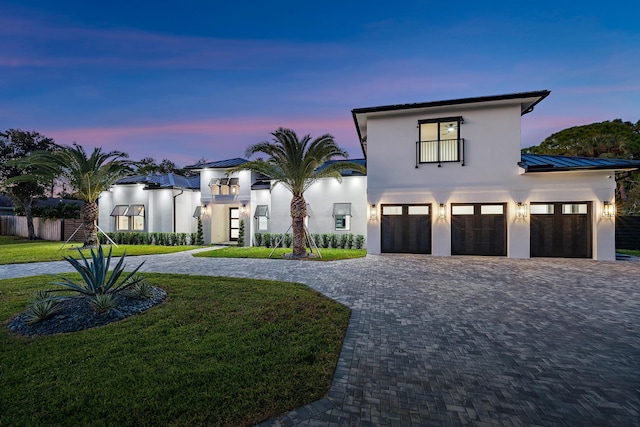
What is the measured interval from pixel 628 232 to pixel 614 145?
1385 centimetres

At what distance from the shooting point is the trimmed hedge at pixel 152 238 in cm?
2047

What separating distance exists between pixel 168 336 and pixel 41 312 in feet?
9.34

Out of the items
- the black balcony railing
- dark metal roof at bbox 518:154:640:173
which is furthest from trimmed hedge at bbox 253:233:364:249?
dark metal roof at bbox 518:154:640:173

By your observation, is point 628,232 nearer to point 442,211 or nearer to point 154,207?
point 442,211

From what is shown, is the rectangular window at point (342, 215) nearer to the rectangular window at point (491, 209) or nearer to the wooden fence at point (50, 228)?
the rectangular window at point (491, 209)

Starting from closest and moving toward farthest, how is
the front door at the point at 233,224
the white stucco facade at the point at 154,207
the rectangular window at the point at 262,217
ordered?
the rectangular window at the point at 262,217, the white stucco facade at the point at 154,207, the front door at the point at 233,224

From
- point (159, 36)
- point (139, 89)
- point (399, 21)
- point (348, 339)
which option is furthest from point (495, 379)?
point (139, 89)

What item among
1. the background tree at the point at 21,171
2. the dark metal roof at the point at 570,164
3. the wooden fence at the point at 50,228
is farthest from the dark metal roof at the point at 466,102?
the background tree at the point at 21,171

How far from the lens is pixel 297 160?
13875 mm

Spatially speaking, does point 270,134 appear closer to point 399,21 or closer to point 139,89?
point 399,21

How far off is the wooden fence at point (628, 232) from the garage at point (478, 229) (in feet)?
26.8

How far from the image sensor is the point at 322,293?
7.39 m

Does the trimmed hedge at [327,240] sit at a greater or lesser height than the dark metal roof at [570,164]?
lesser

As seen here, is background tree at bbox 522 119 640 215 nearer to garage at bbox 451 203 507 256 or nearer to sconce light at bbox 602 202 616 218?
sconce light at bbox 602 202 616 218
